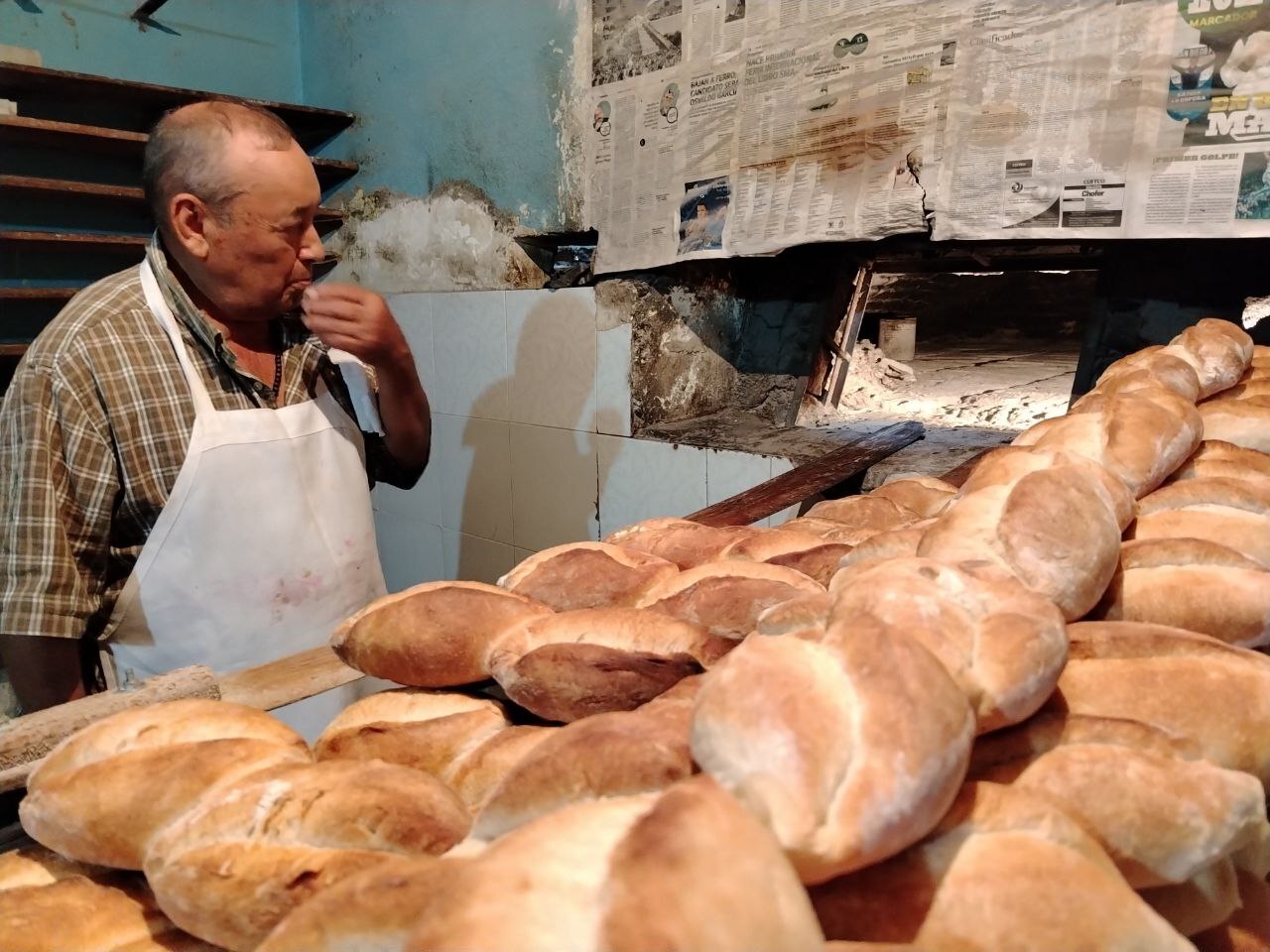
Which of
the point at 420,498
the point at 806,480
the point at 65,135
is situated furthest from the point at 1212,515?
the point at 65,135

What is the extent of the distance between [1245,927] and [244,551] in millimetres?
1856

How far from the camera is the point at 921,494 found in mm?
1189

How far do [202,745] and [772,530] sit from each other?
25.1 inches

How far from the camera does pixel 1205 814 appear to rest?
487mm

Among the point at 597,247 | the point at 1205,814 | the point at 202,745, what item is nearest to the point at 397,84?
the point at 597,247

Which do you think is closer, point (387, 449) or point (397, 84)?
point (387, 449)

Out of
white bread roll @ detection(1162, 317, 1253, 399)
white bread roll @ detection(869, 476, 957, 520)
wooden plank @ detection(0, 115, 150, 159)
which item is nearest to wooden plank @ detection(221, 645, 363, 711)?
white bread roll @ detection(869, 476, 957, 520)

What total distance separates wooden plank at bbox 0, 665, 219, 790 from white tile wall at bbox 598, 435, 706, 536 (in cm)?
208

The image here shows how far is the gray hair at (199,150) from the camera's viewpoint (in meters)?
1.70

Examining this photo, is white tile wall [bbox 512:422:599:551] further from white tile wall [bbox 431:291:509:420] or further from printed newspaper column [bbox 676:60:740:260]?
printed newspaper column [bbox 676:60:740:260]

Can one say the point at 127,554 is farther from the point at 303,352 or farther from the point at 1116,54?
the point at 1116,54

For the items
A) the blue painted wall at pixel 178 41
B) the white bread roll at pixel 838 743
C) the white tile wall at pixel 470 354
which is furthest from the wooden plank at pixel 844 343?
the blue painted wall at pixel 178 41

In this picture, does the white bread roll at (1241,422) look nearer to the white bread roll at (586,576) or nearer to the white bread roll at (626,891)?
the white bread roll at (586,576)

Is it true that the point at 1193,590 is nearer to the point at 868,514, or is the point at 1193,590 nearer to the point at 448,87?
the point at 868,514
